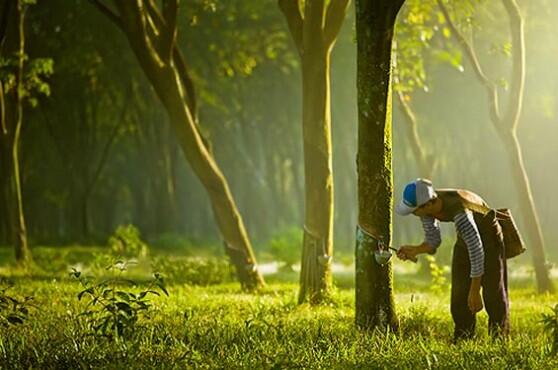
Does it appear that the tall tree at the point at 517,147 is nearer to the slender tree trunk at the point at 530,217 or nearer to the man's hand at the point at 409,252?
the slender tree trunk at the point at 530,217

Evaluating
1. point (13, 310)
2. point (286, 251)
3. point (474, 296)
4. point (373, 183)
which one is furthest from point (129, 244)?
point (474, 296)

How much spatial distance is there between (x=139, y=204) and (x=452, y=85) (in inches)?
741

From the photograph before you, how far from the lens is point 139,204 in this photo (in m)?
51.8

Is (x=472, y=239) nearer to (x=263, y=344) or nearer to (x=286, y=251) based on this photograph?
(x=263, y=344)

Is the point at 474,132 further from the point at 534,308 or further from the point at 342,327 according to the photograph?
the point at 342,327

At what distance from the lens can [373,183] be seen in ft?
34.0

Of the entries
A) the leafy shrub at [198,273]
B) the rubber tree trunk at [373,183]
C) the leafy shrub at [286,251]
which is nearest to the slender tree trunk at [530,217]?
the leafy shrub at [198,273]

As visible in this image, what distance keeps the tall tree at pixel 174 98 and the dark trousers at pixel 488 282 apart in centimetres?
727

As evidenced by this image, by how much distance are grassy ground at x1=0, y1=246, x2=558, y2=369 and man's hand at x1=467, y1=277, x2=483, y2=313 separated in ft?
1.10

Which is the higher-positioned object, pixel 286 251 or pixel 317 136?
pixel 317 136

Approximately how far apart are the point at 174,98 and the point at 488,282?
8.44 metres

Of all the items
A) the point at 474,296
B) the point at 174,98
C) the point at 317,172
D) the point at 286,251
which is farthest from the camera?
the point at 286,251

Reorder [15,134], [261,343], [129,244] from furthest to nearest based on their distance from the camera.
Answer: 1. [129,244]
2. [15,134]
3. [261,343]

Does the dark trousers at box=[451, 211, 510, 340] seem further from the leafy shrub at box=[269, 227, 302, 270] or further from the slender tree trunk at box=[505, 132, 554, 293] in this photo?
the leafy shrub at box=[269, 227, 302, 270]
